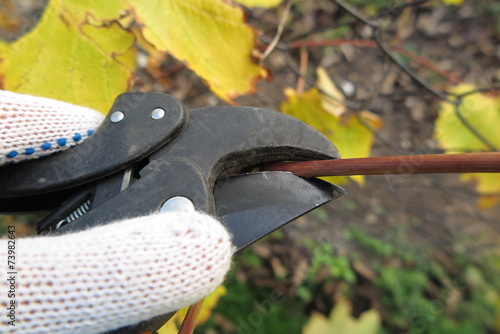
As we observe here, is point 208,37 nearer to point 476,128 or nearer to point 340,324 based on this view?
point 476,128

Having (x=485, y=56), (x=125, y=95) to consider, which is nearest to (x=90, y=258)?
(x=125, y=95)

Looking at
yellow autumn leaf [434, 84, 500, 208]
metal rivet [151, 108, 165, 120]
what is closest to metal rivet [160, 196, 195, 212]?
metal rivet [151, 108, 165, 120]

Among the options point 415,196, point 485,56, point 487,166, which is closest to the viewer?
point 487,166

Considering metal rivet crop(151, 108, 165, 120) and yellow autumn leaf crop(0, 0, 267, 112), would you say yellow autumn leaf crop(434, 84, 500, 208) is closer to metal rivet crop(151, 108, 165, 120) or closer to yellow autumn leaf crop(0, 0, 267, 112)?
yellow autumn leaf crop(0, 0, 267, 112)

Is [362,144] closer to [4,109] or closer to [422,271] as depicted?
[4,109]

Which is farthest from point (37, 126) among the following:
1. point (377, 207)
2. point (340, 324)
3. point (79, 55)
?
point (377, 207)

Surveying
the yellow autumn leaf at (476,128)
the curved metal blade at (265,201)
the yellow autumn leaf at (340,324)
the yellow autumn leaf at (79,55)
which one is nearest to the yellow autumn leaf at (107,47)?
the yellow autumn leaf at (79,55)
